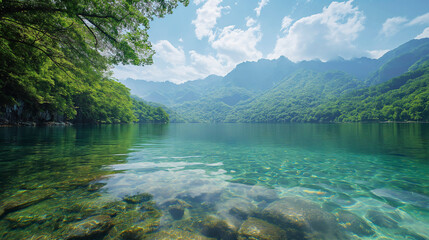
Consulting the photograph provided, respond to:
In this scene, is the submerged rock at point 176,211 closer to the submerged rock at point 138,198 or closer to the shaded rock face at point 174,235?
the shaded rock face at point 174,235

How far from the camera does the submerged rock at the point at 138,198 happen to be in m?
5.21

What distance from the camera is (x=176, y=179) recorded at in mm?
7453

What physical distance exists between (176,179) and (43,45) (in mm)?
15151

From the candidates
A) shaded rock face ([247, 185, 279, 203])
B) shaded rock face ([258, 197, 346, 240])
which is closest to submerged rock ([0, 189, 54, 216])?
shaded rock face ([258, 197, 346, 240])

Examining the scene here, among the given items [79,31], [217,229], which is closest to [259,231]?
[217,229]

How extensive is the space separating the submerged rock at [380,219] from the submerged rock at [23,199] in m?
8.99

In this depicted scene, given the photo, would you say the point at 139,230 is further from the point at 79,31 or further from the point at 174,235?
the point at 79,31

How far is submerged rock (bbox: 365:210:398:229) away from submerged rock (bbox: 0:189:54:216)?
899cm

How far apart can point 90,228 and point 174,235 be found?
1.76 metres

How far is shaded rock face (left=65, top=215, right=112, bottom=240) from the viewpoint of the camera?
3414 mm

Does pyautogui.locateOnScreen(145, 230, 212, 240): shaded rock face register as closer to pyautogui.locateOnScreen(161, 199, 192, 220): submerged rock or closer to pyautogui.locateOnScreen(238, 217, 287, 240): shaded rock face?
pyautogui.locateOnScreen(161, 199, 192, 220): submerged rock

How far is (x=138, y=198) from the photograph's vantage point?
17.8 ft

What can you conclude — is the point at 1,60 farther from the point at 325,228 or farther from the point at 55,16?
the point at 325,228

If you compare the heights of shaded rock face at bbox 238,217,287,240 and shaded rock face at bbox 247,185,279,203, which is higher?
shaded rock face at bbox 238,217,287,240
